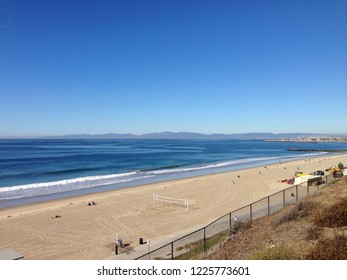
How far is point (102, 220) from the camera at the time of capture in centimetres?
1923

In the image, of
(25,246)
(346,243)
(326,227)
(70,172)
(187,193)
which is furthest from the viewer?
(70,172)

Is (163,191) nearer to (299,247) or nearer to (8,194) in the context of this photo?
(8,194)

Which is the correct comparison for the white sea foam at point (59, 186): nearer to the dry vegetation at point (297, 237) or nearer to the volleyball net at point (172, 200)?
the volleyball net at point (172, 200)

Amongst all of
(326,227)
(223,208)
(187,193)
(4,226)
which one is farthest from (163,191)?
(326,227)

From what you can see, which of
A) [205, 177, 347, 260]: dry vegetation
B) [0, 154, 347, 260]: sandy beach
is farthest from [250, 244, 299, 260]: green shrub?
[0, 154, 347, 260]: sandy beach

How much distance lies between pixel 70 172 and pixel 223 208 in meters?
32.2

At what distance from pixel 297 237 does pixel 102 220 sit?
13322 mm

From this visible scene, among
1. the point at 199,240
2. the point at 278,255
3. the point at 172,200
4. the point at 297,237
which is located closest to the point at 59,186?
the point at 172,200

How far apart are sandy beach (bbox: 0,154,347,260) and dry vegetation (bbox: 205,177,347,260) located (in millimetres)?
5855

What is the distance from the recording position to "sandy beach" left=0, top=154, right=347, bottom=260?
1467cm

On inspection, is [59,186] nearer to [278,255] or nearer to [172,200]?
[172,200]

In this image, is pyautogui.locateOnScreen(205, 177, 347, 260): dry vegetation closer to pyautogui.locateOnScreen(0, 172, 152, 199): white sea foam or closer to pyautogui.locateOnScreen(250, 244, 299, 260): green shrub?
pyautogui.locateOnScreen(250, 244, 299, 260): green shrub

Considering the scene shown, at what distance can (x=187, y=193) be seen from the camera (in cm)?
2817

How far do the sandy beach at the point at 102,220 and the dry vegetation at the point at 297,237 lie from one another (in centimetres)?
586
